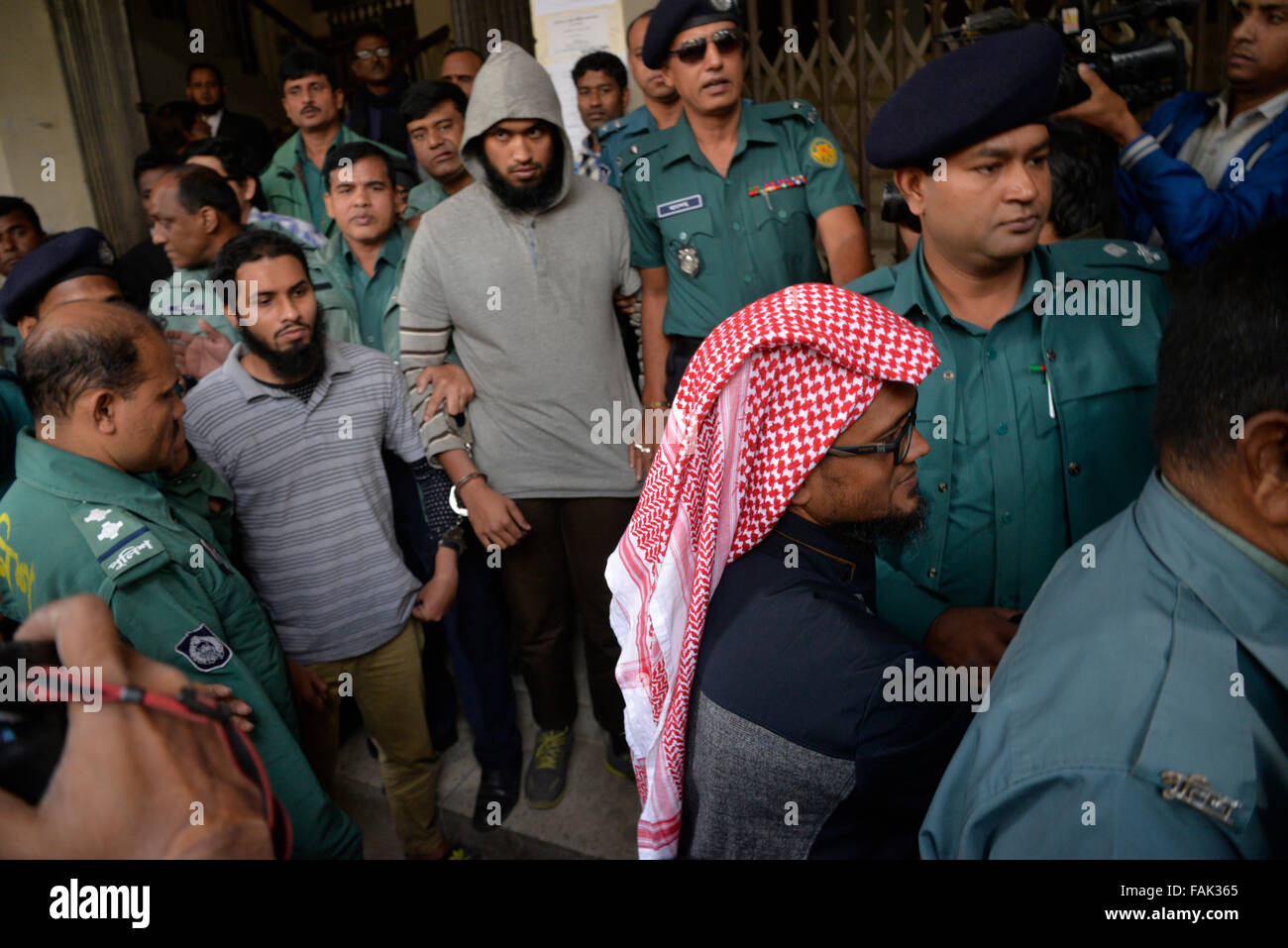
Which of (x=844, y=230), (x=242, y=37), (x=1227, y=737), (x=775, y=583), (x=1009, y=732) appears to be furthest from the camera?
(x=242, y=37)

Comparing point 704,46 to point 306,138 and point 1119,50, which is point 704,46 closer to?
point 1119,50

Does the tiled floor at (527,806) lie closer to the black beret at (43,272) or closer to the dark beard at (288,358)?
the dark beard at (288,358)

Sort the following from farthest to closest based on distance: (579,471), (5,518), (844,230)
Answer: (579,471) < (844,230) < (5,518)

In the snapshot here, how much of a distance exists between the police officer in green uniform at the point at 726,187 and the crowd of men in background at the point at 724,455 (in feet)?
→ 0.04

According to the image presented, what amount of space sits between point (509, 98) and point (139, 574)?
1.82 meters

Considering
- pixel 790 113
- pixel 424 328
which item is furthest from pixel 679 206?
pixel 424 328

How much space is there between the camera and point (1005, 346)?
1.74 metres

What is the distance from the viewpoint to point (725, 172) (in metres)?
2.60

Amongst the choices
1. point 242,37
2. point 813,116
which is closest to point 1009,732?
point 813,116

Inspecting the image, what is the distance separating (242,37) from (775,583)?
10925mm

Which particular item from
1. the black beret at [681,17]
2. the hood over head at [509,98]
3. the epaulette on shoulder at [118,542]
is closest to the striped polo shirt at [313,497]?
the epaulette on shoulder at [118,542]

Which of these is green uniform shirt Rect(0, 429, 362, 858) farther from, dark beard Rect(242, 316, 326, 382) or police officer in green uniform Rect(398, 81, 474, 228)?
police officer in green uniform Rect(398, 81, 474, 228)

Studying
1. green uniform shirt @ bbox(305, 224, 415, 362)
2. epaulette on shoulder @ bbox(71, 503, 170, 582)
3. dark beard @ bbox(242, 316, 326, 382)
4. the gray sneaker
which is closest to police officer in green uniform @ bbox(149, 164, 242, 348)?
green uniform shirt @ bbox(305, 224, 415, 362)
